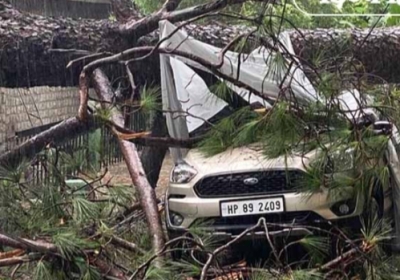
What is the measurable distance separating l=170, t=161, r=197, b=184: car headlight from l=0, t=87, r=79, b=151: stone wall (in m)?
0.72

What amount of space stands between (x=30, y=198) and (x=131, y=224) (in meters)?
0.53

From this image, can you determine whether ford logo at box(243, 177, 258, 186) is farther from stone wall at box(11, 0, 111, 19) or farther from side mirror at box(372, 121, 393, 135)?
stone wall at box(11, 0, 111, 19)

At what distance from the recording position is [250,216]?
13.3 ft

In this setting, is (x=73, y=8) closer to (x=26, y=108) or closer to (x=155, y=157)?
(x=26, y=108)

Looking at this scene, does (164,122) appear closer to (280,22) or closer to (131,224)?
(131,224)

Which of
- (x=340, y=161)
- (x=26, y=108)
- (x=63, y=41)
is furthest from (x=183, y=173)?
(x=26, y=108)

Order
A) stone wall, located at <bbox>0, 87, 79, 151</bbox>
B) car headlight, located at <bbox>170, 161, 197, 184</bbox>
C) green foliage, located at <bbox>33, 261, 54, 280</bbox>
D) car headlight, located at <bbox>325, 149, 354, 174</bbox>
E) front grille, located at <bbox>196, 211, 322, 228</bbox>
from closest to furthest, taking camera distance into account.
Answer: green foliage, located at <bbox>33, 261, 54, 280</bbox> → car headlight, located at <bbox>325, 149, 354, 174</bbox> → front grille, located at <bbox>196, 211, 322, 228</bbox> → car headlight, located at <bbox>170, 161, 197, 184</bbox> → stone wall, located at <bbox>0, 87, 79, 151</bbox>

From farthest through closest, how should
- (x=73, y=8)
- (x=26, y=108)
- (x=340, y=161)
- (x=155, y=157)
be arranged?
(x=73, y=8), (x=26, y=108), (x=155, y=157), (x=340, y=161)

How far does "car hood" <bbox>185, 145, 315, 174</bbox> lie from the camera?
371 cm

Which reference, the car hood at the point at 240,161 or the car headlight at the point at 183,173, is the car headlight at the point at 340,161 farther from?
the car headlight at the point at 183,173

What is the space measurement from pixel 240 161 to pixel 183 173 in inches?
16.6

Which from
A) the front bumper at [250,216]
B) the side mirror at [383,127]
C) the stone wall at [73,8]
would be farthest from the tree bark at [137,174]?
the stone wall at [73,8]

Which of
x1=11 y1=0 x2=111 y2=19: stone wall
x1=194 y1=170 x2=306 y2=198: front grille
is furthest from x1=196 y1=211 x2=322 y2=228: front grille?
x1=11 y1=0 x2=111 y2=19: stone wall

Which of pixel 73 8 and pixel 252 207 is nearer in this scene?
pixel 252 207
